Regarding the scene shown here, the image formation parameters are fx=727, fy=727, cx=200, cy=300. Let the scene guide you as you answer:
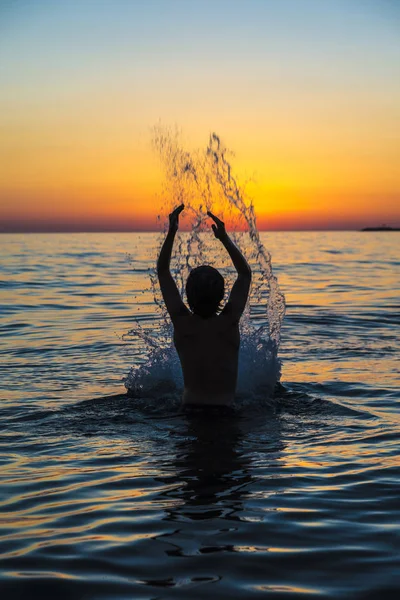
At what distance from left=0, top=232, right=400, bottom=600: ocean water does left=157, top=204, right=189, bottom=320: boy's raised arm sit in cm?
110

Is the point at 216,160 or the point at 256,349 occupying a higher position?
the point at 216,160

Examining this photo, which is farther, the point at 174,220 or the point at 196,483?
the point at 174,220

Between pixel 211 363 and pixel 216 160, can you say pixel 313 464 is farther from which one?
pixel 216 160

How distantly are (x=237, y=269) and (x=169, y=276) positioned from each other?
0.62m

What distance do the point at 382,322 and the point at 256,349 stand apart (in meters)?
Result: 6.61

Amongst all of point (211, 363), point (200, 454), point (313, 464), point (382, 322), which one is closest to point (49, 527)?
point (200, 454)

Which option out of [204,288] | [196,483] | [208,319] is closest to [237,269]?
[204,288]

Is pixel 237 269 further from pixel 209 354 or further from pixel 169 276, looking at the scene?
pixel 209 354

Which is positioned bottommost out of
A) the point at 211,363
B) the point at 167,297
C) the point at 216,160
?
the point at 211,363

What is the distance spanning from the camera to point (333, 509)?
4.70 m

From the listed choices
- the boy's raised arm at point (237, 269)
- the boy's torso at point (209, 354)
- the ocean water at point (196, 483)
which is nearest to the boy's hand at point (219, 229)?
the boy's raised arm at point (237, 269)

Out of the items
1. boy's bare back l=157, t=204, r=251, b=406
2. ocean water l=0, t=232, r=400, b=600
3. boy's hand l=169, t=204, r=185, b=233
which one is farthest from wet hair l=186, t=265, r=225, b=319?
ocean water l=0, t=232, r=400, b=600

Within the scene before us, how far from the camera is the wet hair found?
6.32 metres

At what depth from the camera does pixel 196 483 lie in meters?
5.09
